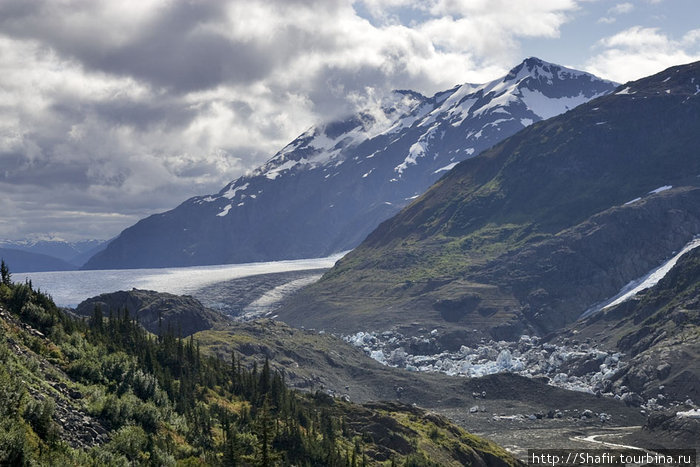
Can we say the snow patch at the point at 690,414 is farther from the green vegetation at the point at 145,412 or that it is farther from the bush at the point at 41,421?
the bush at the point at 41,421

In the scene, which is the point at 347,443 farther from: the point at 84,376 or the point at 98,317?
the point at 84,376

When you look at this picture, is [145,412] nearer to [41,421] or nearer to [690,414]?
[41,421]

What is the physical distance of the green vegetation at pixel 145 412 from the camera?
51750 millimetres

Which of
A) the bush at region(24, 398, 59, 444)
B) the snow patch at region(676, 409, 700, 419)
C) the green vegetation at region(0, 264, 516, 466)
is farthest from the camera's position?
the snow patch at region(676, 409, 700, 419)

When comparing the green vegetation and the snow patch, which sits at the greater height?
the green vegetation

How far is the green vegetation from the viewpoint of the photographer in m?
51.8

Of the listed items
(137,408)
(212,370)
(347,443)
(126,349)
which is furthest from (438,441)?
(137,408)

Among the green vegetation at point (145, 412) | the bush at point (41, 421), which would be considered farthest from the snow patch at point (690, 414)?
the bush at point (41, 421)

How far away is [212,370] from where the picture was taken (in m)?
131

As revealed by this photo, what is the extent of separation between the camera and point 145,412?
71.0 m

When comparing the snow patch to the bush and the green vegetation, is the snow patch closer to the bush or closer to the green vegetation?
the green vegetation

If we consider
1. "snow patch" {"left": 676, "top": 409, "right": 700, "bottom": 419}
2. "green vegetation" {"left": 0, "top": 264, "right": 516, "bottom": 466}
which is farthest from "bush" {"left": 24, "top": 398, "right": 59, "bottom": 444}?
"snow patch" {"left": 676, "top": 409, "right": 700, "bottom": 419}

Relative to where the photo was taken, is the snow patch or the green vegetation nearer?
the green vegetation

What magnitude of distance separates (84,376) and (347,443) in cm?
5820
